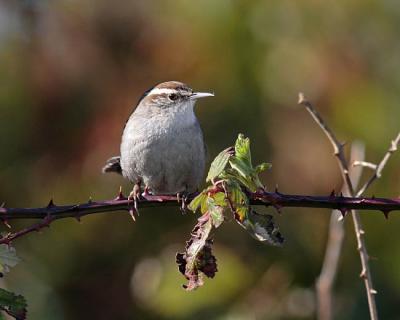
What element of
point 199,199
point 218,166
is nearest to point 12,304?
point 199,199

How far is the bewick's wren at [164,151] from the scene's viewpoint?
6.05 metres

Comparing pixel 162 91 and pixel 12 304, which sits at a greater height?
pixel 162 91

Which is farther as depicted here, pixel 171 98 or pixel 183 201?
pixel 171 98

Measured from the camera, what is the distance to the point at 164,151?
6047 mm

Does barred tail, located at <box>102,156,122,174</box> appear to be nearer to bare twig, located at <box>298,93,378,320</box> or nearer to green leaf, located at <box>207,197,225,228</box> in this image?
bare twig, located at <box>298,93,378,320</box>

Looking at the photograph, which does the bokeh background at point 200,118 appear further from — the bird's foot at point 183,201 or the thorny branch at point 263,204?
the thorny branch at point 263,204

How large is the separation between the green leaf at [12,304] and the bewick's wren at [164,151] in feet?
8.90

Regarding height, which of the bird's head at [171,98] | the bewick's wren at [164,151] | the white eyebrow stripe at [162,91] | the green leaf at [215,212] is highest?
the white eyebrow stripe at [162,91]

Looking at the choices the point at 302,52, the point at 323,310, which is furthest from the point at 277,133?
the point at 323,310

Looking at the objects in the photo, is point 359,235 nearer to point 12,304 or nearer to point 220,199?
point 220,199

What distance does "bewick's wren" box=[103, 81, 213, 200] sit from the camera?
19.8 feet

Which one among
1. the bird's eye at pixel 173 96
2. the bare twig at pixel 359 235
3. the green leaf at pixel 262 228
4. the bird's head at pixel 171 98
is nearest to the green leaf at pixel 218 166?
the green leaf at pixel 262 228

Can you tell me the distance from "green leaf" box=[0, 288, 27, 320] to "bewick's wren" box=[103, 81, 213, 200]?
271 centimetres

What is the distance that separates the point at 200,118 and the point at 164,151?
8.12 feet
